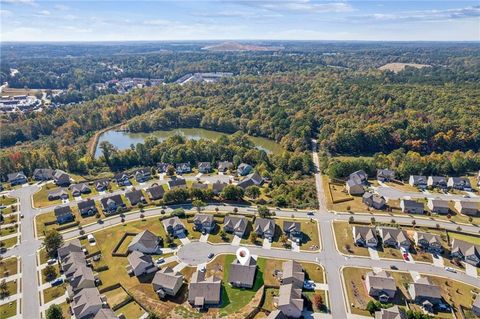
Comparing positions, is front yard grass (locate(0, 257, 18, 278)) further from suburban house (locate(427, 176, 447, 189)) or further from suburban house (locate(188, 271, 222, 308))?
suburban house (locate(427, 176, 447, 189))

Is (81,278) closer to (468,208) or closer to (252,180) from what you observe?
(252,180)

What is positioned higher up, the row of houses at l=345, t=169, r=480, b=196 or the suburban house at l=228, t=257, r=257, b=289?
the row of houses at l=345, t=169, r=480, b=196

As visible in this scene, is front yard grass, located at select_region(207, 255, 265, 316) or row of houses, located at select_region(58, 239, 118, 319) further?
front yard grass, located at select_region(207, 255, 265, 316)

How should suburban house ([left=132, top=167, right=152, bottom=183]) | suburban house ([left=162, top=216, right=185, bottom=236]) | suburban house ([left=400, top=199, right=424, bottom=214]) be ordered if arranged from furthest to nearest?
suburban house ([left=132, top=167, right=152, bottom=183]), suburban house ([left=400, top=199, right=424, bottom=214]), suburban house ([left=162, top=216, right=185, bottom=236])

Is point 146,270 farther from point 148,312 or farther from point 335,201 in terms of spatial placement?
point 335,201

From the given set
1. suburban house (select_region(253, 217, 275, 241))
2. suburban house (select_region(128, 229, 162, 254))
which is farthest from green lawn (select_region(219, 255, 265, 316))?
suburban house (select_region(128, 229, 162, 254))

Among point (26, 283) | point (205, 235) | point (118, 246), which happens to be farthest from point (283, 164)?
point (26, 283)
